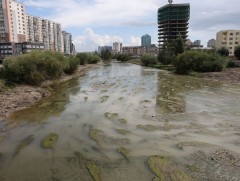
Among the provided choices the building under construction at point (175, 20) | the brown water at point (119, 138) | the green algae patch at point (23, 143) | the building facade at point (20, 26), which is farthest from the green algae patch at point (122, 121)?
the building under construction at point (175, 20)

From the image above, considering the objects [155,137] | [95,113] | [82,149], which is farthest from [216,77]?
[82,149]

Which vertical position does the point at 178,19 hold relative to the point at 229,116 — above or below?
above

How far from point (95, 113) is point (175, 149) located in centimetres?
906

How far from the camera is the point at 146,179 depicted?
953 centimetres

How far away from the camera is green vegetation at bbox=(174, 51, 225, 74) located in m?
52.1

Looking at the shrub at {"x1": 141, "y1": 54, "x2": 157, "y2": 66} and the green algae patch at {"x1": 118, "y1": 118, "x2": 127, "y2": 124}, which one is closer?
the green algae patch at {"x1": 118, "y1": 118, "x2": 127, "y2": 124}

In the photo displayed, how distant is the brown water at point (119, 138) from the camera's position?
402 inches

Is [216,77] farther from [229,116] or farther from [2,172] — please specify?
[2,172]

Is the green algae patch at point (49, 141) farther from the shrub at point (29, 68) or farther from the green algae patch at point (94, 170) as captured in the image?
the shrub at point (29, 68)

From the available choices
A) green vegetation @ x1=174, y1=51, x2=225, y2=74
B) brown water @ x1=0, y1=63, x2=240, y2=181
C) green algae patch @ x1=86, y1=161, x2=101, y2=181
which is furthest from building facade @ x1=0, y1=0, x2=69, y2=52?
green algae patch @ x1=86, y1=161, x2=101, y2=181

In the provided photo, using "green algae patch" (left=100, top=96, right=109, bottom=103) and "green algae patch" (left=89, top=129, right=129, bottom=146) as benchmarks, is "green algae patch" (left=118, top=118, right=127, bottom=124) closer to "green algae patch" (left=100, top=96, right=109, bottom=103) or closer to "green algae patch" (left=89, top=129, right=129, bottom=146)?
"green algae patch" (left=89, top=129, right=129, bottom=146)

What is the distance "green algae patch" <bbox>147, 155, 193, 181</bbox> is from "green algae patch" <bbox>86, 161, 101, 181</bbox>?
7.42 ft

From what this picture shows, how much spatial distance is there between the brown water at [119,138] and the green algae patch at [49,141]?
0.24 m

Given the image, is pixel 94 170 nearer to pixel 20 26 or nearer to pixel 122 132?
pixel 122 132
